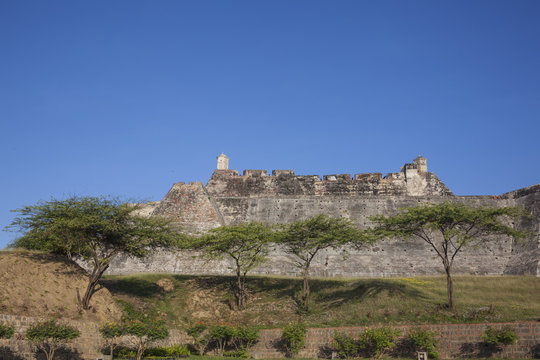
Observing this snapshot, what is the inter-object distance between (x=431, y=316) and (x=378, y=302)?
3.01 meters

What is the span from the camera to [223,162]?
50.6 m

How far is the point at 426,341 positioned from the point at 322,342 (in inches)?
183

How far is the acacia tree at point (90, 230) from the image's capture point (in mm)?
23719

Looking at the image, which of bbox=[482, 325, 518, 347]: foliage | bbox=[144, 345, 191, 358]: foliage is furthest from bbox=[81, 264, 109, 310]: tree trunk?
bbox=[482, 325, 518, 347]: foliage

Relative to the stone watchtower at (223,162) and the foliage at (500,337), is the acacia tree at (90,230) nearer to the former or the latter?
the foliage at (500,337)

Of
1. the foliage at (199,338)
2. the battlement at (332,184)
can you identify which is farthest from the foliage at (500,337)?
the battlement at (332,184)

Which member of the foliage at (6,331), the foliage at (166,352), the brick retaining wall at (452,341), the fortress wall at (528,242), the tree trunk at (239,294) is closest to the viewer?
the foliage at (6,331)

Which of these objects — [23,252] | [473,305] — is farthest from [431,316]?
[23,252]

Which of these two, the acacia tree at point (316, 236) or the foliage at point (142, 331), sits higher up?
the acacia tree at point (316, 236)

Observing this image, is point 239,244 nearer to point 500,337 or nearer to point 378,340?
point 378,340

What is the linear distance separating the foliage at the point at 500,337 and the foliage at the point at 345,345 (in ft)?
17.1

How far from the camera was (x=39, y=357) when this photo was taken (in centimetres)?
1811

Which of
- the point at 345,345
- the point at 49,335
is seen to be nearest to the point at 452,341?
the point at 345,345

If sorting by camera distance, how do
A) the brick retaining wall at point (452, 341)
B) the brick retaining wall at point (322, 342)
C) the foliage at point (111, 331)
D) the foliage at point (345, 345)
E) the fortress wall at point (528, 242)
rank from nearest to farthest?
the brick retaining wall at point (322, 342) < the brick retaining wall at point (452, 341) < the foliage at point (111, 331) < the foliage at point (345, 345) < the fortress wall at point (528, 242)
